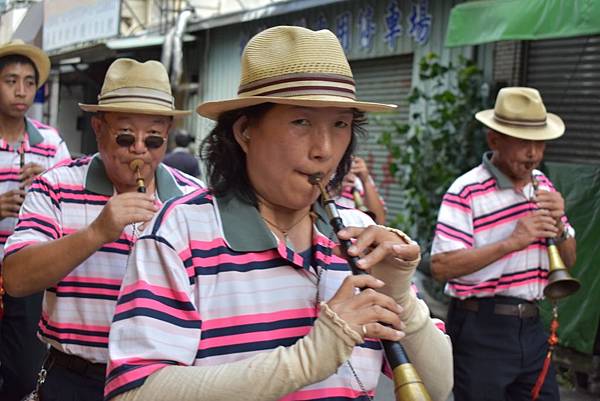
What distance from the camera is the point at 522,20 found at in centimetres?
727

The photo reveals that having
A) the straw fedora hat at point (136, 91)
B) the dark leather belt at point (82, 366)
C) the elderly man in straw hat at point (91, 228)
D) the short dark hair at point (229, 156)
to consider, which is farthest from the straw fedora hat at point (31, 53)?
the short dark hair at point (229, 156)

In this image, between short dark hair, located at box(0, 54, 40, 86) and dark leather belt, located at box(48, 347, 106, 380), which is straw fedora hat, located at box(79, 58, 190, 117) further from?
short dark hair, located at box(0, 54, 40, 86)

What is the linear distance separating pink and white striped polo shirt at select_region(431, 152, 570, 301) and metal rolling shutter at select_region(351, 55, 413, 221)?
6615 mm

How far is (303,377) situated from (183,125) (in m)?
16.1

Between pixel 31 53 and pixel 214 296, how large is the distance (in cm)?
419

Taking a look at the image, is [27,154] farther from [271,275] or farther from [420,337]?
[420,337]

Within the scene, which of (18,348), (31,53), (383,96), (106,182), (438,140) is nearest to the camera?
(106,182)

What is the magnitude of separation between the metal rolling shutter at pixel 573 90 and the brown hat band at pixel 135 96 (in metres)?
5.32

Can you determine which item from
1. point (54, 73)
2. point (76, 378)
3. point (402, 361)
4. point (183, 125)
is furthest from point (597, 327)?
point (54, 73)

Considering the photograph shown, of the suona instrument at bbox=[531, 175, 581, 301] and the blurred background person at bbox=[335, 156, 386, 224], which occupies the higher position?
the blurred background person at bbox=[335, 156, 386, 224]

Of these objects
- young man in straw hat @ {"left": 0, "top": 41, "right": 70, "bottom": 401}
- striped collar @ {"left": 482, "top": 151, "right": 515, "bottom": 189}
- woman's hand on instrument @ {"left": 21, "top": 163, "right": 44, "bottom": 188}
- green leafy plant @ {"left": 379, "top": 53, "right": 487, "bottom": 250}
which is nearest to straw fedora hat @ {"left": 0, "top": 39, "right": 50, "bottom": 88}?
young man in straw hat @ {"left": 0, "top": 41, "right": 70, "bottom": 401}

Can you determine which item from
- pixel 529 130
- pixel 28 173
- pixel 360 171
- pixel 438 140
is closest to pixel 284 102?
pixel 529 130

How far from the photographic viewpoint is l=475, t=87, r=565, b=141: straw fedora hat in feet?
16.3

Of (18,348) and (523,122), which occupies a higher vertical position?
(523,122)
